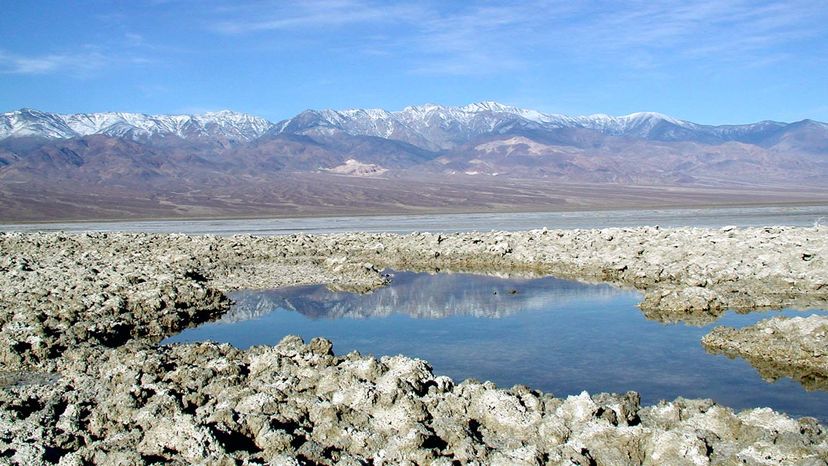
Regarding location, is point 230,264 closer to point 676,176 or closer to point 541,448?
point 541,448

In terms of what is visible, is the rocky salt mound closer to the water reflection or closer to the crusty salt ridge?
the water reflection

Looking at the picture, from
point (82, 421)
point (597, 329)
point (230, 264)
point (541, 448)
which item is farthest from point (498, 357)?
point (230, 264)

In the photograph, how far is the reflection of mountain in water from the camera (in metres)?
15.3

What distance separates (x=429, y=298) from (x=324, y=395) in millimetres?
9287

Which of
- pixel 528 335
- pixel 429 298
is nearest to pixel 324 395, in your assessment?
pixel 528 335

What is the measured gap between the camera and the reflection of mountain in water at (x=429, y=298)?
1527cm

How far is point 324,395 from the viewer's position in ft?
25.3

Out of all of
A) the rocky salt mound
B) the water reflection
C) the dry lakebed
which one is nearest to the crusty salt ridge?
the dry lakebed

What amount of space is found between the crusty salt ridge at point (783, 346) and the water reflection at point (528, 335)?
0.50 ft

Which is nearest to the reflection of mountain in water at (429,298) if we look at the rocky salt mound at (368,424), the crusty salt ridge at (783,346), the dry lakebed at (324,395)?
the dry lakebed at (324,395)

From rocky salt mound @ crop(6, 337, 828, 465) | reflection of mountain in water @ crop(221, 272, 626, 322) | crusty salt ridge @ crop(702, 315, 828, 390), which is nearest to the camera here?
rocky salt mound @ crop(6, 337, 828, 465)

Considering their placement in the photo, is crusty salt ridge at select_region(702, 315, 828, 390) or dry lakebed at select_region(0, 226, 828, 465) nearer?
dry lakebed at select_region(0, 226, 828, 465)

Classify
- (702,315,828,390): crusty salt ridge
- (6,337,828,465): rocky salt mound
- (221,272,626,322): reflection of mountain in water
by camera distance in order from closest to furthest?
(6,337,828,465): rocky salt mound < (702,315,828,390): crusty salt ridge < (221,272,626,322): reflection of mountain in water

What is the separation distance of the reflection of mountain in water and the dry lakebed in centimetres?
82
